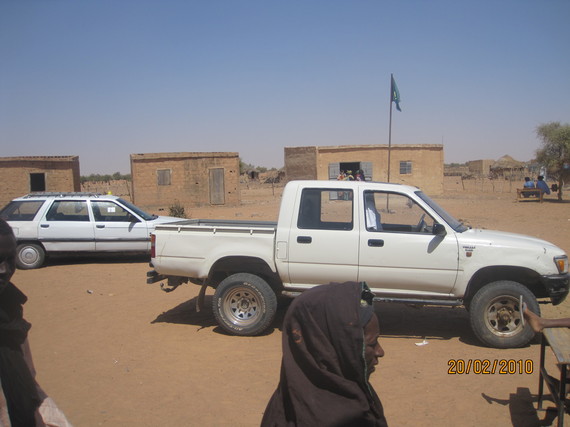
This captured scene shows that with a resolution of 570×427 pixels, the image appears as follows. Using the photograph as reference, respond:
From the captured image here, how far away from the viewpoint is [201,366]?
530 centimetres

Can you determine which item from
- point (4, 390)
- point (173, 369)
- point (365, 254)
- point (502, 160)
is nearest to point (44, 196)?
point (173, 369)

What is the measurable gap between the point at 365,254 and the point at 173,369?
8.44ft

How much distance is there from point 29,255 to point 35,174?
1824 cm

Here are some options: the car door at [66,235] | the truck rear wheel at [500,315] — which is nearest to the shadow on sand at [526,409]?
the truck rear wheel at [500,315]

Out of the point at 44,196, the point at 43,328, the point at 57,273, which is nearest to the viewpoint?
the point at 43,328

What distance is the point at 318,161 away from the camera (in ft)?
101

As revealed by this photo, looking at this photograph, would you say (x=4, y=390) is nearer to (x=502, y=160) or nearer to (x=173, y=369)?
(x=173, y=369)

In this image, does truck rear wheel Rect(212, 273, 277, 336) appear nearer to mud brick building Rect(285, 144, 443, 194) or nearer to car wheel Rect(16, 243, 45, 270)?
car wheel Rect(16, 243, 45, 270)

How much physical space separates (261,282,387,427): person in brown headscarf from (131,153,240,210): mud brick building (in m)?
24.6

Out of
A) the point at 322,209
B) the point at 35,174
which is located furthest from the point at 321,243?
the point at 35,174

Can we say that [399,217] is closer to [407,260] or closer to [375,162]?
[407,260]

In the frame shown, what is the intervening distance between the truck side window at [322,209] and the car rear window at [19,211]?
7.21 metres

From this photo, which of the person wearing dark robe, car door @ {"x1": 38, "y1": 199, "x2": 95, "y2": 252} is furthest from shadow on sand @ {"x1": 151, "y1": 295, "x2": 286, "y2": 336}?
the person wearing dark robe

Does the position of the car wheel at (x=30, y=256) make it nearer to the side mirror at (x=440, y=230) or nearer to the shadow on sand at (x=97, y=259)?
the shadow on sand at (x=97, y=259)
